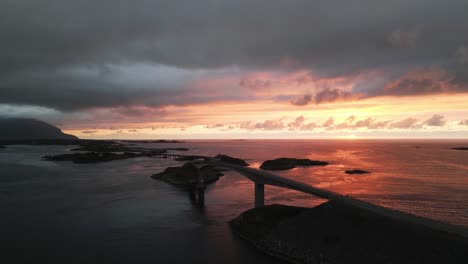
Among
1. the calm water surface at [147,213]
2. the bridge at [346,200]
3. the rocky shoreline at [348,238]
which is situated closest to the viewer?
the rocky shoreline at [348,238]

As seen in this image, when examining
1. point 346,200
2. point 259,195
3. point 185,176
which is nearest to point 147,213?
point 259,195

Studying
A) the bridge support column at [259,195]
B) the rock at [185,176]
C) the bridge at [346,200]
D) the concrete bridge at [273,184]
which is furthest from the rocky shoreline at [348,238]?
the rock at [185,176]

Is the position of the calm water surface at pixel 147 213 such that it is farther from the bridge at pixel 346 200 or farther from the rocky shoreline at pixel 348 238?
the bridge at pixel 346 200

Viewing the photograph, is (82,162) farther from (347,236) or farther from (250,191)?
(347,236)

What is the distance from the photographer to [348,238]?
29797 mm

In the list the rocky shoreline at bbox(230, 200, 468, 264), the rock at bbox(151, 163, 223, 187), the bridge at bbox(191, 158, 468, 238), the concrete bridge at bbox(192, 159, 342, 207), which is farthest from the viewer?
the rock at bbox(151, 163, 223, 187)

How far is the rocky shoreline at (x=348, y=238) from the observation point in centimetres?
2564

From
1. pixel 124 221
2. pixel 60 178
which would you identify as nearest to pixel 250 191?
pixel 124 221

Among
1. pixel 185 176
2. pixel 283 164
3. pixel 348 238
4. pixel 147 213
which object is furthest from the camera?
pixel 283 164

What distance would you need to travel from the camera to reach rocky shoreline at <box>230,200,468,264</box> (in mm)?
25641

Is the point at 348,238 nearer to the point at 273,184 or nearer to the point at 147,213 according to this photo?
the point at 273,184

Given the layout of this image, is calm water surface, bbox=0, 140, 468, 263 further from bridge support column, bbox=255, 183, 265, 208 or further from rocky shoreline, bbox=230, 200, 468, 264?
bridge support column, bbox=255, 183, 265, 208

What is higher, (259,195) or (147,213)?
(259,195)

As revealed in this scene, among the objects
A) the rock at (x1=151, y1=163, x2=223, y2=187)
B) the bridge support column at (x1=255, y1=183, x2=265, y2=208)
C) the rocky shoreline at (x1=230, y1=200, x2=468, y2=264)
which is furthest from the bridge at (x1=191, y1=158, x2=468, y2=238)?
the rock at (x1=151, y1=163, x2=223, y2=187)
